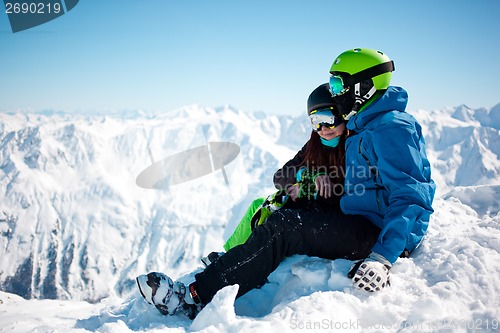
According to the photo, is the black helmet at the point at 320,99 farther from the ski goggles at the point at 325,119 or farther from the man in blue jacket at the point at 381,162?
the man in blue jacket at the point at 381,162

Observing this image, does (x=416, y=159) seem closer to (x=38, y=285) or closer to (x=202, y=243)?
(x=202, y=243)

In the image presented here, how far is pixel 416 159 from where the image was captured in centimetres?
339

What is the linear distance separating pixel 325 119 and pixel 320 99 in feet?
1.04

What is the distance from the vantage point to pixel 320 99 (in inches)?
188

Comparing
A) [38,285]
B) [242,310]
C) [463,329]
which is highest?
[463,329]

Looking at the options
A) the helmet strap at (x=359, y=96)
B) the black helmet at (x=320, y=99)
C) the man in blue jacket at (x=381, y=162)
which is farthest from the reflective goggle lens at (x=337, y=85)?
the black helmet at (x=320, y=99)

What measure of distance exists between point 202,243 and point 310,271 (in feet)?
590

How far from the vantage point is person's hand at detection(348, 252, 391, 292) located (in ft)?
10.2

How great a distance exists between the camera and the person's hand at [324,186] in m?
4.67

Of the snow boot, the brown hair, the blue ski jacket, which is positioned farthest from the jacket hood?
the snow boot

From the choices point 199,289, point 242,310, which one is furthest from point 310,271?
point 199,289

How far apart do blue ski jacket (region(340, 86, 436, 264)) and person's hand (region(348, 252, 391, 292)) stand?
15cm

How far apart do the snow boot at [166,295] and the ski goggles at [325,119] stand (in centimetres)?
300

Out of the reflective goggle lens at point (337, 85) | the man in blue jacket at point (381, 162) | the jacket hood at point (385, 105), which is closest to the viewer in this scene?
the man in blue jacket at point (381, 162)
